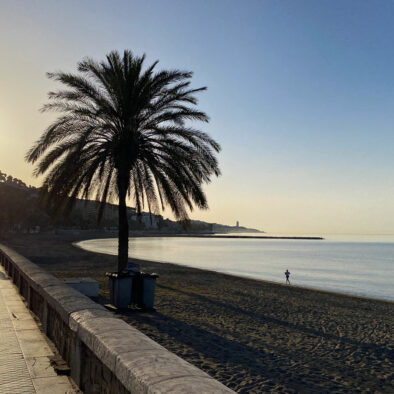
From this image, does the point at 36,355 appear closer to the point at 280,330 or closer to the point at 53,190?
the point at 280,330

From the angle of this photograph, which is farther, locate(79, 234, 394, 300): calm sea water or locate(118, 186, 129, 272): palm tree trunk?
locate(79, 234, 394, 300): calm sea water

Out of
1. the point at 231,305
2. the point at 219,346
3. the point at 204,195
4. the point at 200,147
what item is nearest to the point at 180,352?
the point at 219,346

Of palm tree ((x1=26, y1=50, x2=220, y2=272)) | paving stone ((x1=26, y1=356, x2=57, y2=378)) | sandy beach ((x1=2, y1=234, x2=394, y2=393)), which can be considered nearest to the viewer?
paving stone ((x1=26, y1=356, x2=57, y2=378))

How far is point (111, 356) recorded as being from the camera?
3.08 metres

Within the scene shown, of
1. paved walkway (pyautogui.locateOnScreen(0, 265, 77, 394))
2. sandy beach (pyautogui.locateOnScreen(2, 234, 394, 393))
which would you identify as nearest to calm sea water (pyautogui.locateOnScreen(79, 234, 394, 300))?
sandy beach (pyautogui.locateOnScreen(2, 234, 394, 393))

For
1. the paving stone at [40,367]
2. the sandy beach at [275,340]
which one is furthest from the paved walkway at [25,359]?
the sandy beach at [275,340]

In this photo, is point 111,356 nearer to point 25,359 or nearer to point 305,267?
point 25,359

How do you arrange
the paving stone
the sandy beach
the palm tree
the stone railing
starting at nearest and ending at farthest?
the stone railing → the paving stone → the sandy beach → the palm tree

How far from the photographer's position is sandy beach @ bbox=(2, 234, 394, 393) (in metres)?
6.90

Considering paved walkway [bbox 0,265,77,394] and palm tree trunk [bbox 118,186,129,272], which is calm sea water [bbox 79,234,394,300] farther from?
paved walkway [bbox 0,265,77,394]

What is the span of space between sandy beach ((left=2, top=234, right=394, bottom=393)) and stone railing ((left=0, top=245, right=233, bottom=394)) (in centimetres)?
286

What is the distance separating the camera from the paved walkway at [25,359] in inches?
164

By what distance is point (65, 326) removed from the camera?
198 inches

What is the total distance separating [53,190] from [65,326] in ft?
34.1
